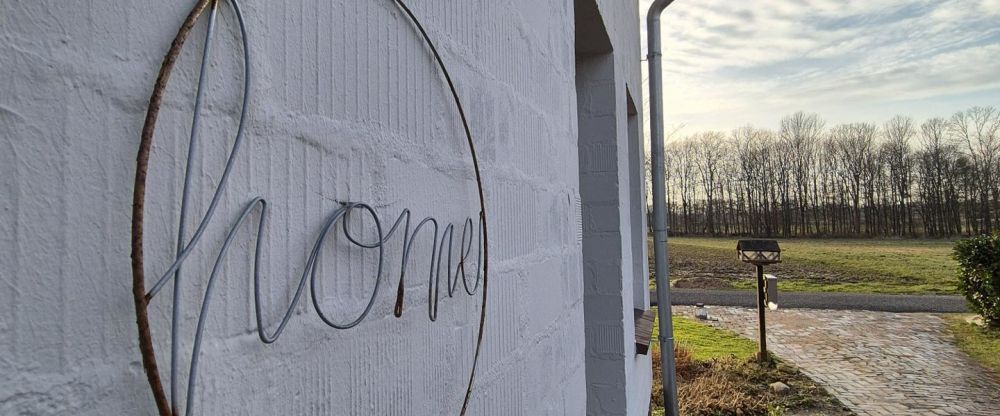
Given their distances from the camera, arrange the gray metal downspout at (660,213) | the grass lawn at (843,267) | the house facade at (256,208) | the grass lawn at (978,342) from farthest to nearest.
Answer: the grass lawn at (843,267)
the grass lawn at (978,342)
the gray metal downspout at (660,213)
the house facade at (256,208)

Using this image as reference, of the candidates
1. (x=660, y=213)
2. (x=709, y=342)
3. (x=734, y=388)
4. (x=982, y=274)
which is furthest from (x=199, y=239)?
(x=982, y=274)

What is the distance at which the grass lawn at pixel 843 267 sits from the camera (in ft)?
55.6

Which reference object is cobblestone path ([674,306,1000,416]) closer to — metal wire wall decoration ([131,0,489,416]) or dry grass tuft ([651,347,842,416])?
dry grass tuft ([651,347,842,416])

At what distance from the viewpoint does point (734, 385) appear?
748cm

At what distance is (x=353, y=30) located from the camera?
26.1 inches

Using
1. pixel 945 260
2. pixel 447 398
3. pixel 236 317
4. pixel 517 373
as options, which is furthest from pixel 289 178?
pixel 945 260

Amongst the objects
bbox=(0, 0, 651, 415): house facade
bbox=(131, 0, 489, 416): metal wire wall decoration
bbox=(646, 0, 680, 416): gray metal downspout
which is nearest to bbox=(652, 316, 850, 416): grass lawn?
bbox=(646, 0, 680, 416): gray metal downspout

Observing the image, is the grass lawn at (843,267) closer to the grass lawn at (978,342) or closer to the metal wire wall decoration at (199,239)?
the grass lawn at (978,342)

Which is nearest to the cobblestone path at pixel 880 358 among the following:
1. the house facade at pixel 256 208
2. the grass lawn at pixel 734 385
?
the grass lawn at pixel 734 385

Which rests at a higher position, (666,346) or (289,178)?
(289,178)

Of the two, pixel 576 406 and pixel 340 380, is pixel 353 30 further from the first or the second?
pixel 576 406

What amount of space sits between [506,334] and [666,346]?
4.24 meters

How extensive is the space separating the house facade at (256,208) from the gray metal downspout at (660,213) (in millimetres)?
4087

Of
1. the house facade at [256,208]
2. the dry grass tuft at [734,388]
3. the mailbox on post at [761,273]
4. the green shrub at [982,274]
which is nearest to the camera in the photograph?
the house facade at [256,208]
